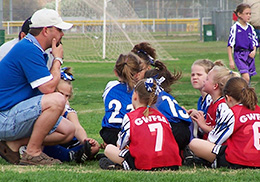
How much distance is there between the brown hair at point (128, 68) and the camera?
5.68m

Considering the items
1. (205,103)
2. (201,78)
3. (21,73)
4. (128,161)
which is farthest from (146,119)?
(201,78)

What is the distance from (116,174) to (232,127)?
114cm

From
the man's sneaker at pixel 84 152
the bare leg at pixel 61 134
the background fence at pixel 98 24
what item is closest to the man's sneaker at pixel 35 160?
the bare leg at pixel 61 134

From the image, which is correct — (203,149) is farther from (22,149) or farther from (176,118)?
(22,149)

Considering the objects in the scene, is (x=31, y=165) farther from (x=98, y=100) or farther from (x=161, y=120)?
(x=98, y=100)

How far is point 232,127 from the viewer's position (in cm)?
482

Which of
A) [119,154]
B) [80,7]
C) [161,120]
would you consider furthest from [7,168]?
[80,7]

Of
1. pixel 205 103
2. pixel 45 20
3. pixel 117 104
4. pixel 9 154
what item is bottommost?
pixel 9 154

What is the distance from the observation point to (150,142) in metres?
4.61

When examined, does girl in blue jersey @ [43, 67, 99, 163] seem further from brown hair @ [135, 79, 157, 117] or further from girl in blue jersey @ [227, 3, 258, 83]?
girl in blue jersey @ [227, 3, 258, 83]

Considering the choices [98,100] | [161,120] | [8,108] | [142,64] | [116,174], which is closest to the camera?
[116,174]

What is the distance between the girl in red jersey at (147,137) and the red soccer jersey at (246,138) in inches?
21.0

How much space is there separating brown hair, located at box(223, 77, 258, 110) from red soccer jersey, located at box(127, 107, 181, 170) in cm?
69

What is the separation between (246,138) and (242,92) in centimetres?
40
